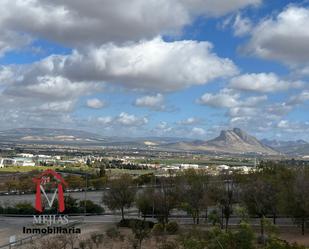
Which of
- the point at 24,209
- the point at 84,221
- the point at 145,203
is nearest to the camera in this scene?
the point at 84,221

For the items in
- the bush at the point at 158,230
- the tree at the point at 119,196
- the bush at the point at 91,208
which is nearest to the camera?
the bush at the point at 158,230

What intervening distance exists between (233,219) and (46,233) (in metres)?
26.6

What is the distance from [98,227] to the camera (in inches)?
2024

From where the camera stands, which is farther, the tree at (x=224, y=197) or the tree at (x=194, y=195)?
the tree at (x=224, y=197)

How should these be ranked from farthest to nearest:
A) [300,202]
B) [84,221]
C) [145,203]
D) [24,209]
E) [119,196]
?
[24,209], [145,203], [119,196], [84,221], [300,202]

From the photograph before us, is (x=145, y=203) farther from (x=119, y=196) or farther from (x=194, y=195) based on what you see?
(x=194, y=195)

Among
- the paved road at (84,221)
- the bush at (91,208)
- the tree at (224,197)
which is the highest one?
the tree at (224,197)

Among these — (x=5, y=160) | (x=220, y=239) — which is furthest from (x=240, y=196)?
(x=5, y=160)

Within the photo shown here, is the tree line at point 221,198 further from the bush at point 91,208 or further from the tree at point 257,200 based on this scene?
the bush at point 91,208

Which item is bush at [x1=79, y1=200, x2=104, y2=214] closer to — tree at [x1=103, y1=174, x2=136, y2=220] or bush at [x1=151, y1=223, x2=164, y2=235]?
→ tree at [x1=103, y1=174, x2=136, y2=220]

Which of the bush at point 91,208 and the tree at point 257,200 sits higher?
the tree at point 257,200

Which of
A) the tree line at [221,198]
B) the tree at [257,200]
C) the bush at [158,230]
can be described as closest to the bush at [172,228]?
the bush at [158,230]

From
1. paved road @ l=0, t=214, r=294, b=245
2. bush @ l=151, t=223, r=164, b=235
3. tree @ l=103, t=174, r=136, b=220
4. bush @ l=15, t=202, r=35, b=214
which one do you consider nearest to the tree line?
tree @ l=103, t=174, r=136, b=220

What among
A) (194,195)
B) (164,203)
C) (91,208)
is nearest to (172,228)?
(164,203)
